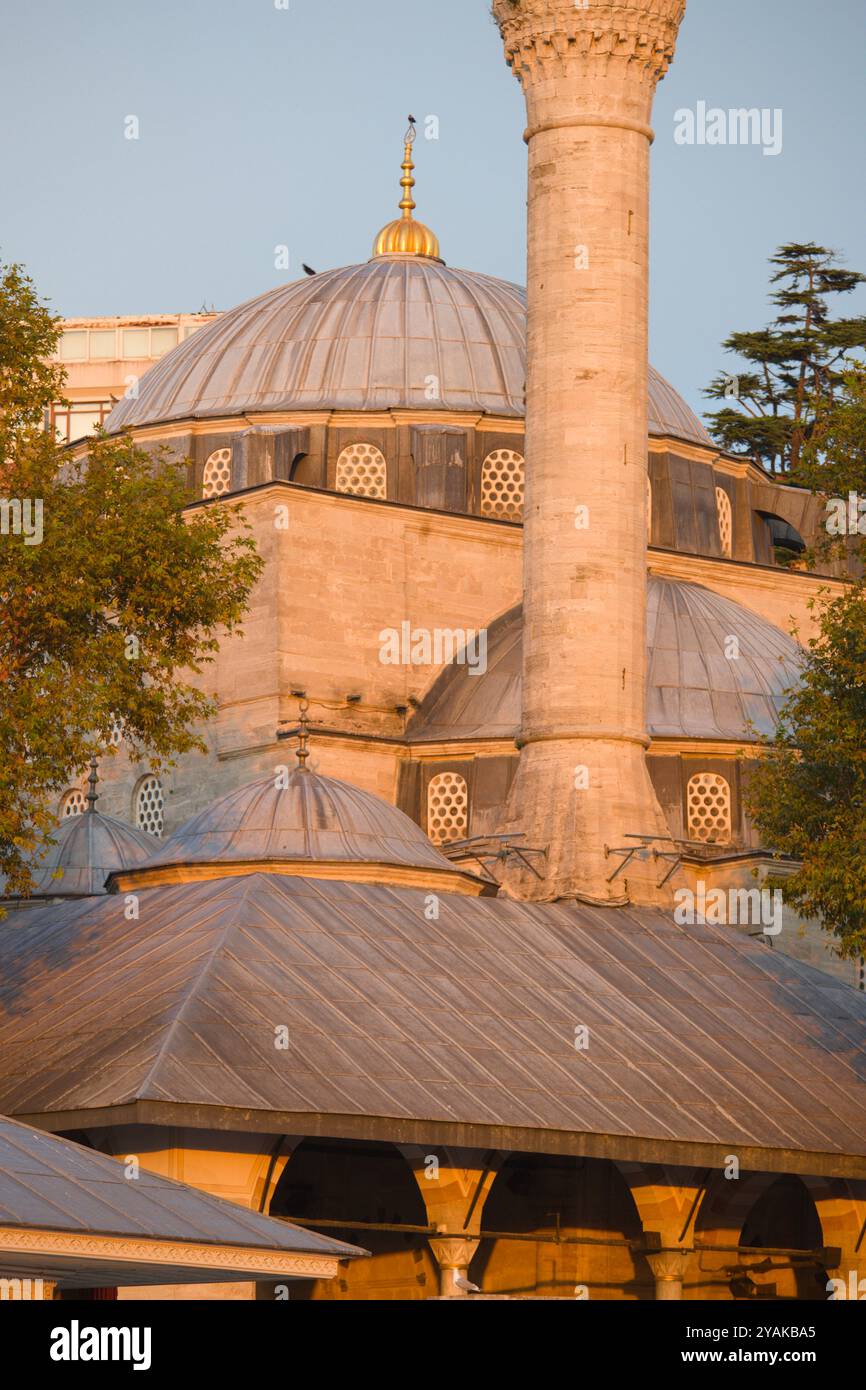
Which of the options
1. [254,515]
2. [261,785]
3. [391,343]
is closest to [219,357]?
[391,343]

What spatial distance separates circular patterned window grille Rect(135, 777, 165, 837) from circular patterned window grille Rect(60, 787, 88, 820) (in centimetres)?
70

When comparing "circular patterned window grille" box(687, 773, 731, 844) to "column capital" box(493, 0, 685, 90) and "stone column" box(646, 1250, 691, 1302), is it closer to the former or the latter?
"column capital" box(493, 0, 685, 90)

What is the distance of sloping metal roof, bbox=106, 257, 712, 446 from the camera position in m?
40.3

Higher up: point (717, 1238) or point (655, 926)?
point (655, 926)

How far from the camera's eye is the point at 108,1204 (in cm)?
1644

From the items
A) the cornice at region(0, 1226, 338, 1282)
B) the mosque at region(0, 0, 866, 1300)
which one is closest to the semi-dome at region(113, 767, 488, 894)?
the mosque at region(0, 0, 866, 1300)

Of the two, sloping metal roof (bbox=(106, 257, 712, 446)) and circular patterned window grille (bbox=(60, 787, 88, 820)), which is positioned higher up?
sloping metal roof (bbox=(106, 257, 712, 446))

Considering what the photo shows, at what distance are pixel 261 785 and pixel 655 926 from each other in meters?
4.12

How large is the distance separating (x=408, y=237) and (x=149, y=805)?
491 inches

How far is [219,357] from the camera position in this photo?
41.7 metres

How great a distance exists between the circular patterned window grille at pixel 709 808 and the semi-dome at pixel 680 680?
0.55 metres

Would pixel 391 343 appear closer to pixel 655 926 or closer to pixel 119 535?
pixel 655 926
